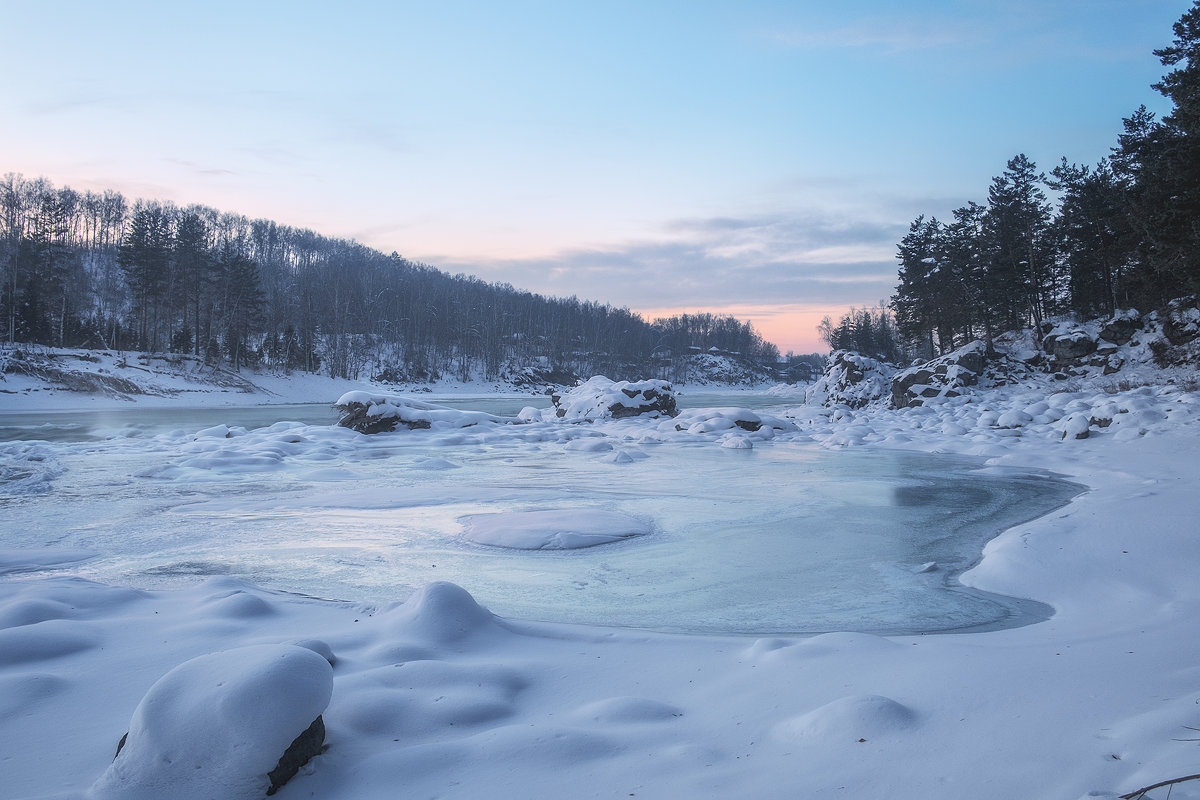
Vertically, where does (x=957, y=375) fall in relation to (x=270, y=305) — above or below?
below

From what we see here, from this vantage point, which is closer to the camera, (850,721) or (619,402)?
(850,721)

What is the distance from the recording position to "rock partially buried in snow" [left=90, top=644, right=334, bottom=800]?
1.67 metres

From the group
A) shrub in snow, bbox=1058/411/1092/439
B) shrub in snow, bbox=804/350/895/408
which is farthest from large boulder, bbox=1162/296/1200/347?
shrub in snow, bbox=1058/411/1092/439

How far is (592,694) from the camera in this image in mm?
2443

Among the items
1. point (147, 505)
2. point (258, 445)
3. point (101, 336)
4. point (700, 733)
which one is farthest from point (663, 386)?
point (101, 336)

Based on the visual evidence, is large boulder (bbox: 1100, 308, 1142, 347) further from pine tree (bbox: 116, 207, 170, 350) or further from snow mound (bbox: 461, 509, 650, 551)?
pine tree (bbox: 116, 207, 170, 350)

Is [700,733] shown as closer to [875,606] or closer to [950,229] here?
[875,606]

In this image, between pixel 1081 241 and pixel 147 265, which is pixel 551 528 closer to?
pixel 1081 241

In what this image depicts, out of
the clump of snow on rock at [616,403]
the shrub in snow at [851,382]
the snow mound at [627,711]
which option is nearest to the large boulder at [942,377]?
the shrub in snow at [851,382]

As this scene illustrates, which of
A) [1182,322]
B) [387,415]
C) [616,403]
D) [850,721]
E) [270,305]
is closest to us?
[850,721]

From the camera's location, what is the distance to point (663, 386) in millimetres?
22797

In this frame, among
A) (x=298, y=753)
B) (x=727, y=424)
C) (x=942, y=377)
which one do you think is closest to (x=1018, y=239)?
(x=942, y=377)

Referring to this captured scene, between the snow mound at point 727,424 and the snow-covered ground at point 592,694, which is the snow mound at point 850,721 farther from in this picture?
the snow mound at point 727,424

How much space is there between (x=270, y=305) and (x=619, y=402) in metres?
56.5
